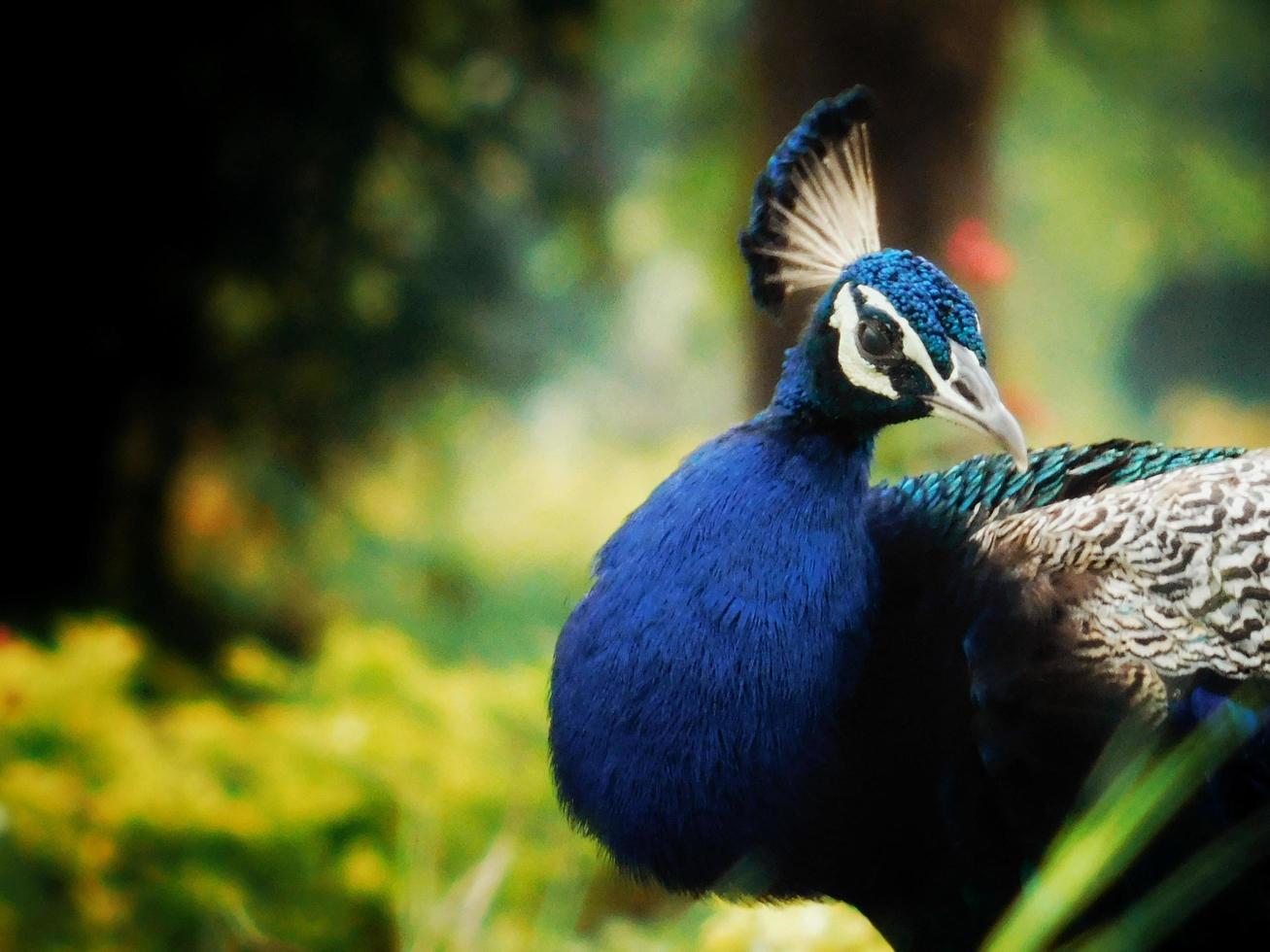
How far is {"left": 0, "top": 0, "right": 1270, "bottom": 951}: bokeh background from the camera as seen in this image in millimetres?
1931

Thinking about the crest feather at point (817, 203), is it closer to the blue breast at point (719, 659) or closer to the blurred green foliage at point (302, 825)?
the blue breast at point (719, 659)

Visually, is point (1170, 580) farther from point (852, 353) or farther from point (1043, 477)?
point (852, 353)

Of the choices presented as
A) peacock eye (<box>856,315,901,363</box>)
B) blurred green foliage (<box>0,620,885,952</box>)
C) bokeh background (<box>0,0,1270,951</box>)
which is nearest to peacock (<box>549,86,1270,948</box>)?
peacock eye (<box>856,315,901,363</box>)

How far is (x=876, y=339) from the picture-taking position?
3.80 ft

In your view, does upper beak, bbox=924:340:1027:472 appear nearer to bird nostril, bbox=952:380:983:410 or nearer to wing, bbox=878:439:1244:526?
bird nostril, bbox=952:380:983:410

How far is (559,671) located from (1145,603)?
0.53 m

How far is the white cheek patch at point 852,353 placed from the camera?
117 centimetres

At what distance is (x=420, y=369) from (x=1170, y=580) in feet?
6.96

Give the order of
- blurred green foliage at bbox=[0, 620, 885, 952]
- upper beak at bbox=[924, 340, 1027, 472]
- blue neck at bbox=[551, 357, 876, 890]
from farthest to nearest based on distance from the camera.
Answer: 1. blurred green foliage at bbox=[0, 620, 885, 952]
2. blue neck at bbox=[551, 357, 876, 890]
3. upper beak at bbox=[924, 340, 1027, 472]

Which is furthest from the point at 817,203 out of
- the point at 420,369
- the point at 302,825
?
the point at 420,369

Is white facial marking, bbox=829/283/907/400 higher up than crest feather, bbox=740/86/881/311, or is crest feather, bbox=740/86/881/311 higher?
crest feather, bbox=740/86/881/311

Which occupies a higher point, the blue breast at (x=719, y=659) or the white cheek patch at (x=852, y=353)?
the white cheek patch at (x=852, y=353)

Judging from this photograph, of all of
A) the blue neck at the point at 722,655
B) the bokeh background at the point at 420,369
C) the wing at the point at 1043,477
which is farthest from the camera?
the bokeh background at the point at 420,369

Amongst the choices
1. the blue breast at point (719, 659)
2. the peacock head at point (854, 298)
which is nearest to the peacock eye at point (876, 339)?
the peacock head at point (854, 298)
